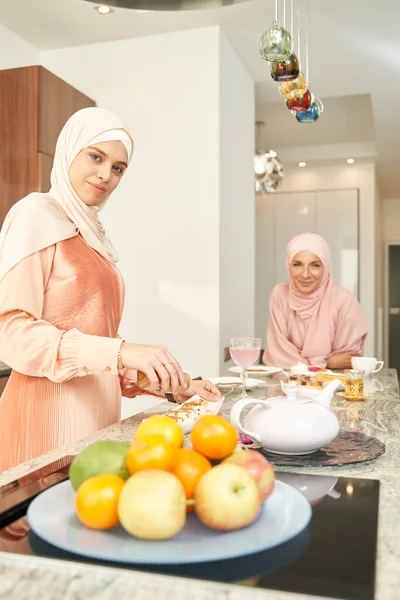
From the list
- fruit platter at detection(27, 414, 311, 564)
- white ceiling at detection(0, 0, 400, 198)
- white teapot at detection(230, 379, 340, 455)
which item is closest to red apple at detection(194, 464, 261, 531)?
fruit platter at detection(27, 414, 311, 564)

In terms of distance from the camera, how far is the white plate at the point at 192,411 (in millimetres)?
1127

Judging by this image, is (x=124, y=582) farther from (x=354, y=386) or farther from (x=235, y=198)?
(x=235, y=198)

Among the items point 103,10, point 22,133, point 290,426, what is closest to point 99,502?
point 290,426

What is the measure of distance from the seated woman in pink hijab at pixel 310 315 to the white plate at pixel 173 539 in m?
2.11

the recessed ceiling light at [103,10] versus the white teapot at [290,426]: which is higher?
the recessed ceiling light at [103,10]

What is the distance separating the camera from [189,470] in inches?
24.7

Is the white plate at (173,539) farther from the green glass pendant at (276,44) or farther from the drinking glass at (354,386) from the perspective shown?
the green glass pendant at (276,44)

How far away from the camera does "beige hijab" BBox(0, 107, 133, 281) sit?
135 cm

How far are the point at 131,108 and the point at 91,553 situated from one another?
10.5 feet

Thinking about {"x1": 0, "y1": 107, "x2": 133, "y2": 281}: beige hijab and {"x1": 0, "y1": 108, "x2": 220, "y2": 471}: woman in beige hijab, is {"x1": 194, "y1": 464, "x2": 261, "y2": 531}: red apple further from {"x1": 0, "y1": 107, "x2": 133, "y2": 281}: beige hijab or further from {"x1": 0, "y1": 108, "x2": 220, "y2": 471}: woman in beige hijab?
{"x1": 0, "y1": 107, "x2": 133, "y2": 281}: beige hijab

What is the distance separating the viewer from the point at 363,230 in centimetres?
685

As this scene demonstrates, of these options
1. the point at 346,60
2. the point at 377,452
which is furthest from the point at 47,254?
the point at 346,60

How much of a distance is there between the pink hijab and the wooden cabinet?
4.42 ft

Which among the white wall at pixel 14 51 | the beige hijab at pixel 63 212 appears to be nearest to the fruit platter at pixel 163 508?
the beige hijab at pixel 63 212
